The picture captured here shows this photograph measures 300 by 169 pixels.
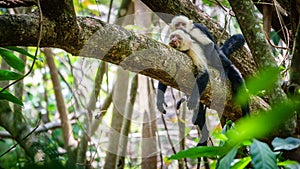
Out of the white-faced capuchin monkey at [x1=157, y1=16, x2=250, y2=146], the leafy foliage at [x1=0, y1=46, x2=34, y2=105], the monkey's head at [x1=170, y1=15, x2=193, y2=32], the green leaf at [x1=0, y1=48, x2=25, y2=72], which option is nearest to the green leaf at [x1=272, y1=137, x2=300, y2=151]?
the leafy foliage at [x1=0, y1=46, x2=34, y2=105]

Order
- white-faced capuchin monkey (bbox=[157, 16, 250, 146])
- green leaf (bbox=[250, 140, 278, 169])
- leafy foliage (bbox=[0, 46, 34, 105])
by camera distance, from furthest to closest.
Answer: white-faced capuchin monkey (bbox=[157, 16, 250, 146]), leafy foliage (bbox=[0, 46, 34, 105]), green leaf (bbox=[250, 140, 278, 169])

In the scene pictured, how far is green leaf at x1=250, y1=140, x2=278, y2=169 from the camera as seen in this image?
768 millimetres

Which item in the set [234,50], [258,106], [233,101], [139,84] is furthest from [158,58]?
[139,84]

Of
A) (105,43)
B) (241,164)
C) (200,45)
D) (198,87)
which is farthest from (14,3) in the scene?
(200,45)

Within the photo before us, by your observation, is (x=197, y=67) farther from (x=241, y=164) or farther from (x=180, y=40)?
(x=241, y=164)

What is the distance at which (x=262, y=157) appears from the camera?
778 mm

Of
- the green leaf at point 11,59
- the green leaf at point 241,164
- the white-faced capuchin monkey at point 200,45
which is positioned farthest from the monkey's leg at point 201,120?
the green leaf at point 241,164

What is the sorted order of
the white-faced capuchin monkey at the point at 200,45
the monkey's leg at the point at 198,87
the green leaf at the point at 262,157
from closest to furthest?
the green leaf at the point at 262,157 → the monkey's leg at the point at 198,87 → the white-faced capuchin monkey at the point at 200,45

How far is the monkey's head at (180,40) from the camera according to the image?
7.27ft

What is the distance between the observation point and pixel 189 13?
2402mm

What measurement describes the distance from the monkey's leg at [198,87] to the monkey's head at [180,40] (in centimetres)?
34

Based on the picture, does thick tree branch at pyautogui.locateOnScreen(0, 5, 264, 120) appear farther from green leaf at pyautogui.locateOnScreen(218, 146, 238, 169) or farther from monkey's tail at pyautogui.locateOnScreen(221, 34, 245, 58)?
green leaf at pyautogui.locateOnScreen(218, 146, 238, 169)

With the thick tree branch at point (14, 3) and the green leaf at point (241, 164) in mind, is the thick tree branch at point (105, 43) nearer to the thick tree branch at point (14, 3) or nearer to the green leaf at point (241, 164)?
the thick tree branch at point (14, 3)

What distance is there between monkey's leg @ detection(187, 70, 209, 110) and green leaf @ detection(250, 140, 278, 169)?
3.42 ft
